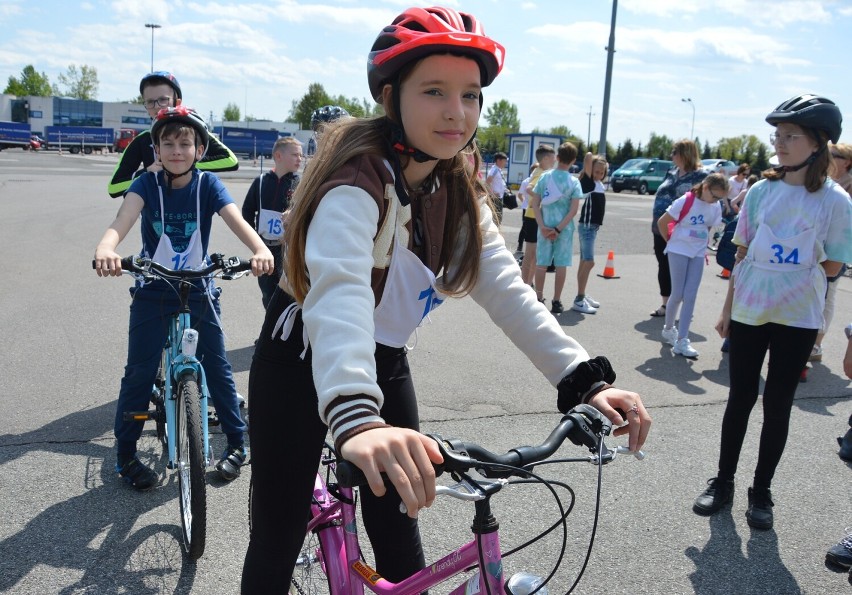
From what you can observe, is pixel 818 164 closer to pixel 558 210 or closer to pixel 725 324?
pixel 725 324

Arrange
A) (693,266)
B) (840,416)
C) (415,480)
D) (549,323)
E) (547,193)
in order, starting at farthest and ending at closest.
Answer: (547,193), (693,266), (840,416), (549,323), (415,480)

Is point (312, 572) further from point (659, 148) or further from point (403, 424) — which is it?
point (659, 148)

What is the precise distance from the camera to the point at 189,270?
12.8ft

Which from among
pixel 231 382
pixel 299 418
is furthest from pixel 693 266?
pixel 299 418

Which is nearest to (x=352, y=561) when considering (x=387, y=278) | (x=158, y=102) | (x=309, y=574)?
(x=309, y=574)

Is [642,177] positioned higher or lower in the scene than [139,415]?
higher

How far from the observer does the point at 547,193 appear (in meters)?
9.34

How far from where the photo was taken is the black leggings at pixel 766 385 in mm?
4070

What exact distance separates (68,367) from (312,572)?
Result: 4180 millimetres

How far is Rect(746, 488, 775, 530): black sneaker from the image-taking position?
409cm

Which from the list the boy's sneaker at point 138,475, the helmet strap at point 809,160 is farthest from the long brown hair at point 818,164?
the boy's sneaker at point 138,475

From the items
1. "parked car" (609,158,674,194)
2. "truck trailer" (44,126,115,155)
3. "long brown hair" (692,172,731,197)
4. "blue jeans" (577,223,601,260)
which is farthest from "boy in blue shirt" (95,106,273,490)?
"truck trailer" (44,126,115,155)

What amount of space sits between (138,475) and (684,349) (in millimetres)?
5402

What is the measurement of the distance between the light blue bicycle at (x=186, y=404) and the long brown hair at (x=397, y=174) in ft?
5.76
